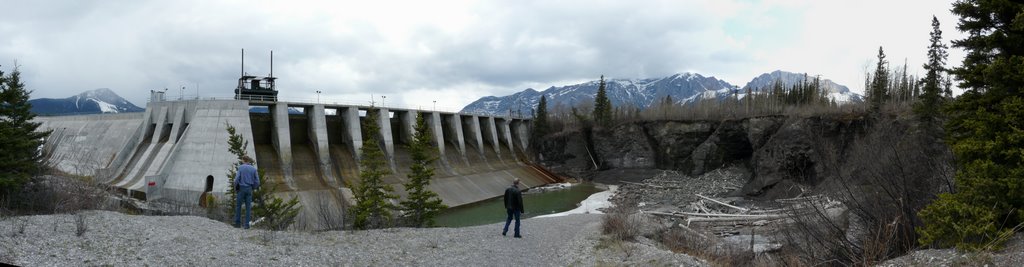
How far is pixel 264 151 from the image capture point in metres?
36.0

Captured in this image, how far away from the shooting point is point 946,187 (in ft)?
44.0

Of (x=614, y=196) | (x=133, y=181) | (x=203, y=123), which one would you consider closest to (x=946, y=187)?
(x=614, y=196)

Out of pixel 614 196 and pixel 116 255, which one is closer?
pixel 116 255

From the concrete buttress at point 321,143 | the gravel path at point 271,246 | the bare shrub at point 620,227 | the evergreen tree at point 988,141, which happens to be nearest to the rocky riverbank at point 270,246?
the gravel path at point 271,246

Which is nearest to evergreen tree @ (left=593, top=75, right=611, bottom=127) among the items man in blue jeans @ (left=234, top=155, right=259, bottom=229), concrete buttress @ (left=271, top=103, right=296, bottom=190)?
concrete buttress @ (left=271, top=103, right=296, bottom=190)

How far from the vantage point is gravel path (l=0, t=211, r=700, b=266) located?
35.0 feet

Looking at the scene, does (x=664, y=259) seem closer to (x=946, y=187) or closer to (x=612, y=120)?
(x=946, y=187)

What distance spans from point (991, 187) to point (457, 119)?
4395 cm

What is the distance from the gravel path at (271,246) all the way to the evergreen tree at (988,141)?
5414 mm

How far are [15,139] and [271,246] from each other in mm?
9086

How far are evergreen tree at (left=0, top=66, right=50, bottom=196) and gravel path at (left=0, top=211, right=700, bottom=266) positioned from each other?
2.60 metres

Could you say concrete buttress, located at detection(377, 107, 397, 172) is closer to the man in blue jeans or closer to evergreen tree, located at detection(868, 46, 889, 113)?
the man in blue jeans

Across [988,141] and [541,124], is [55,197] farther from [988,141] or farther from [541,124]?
[541,124]

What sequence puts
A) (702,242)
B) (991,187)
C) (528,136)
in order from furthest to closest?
1. (528,136)
2. (702,242)
3. (991,187)
